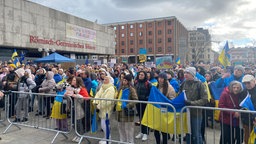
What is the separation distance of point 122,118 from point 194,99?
172 centimetres

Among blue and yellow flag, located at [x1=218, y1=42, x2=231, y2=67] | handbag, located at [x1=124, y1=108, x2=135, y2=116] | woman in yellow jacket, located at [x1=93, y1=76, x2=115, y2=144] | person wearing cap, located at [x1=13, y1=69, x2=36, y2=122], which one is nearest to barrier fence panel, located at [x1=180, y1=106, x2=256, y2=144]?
handbag, located at [x1=124, y1=108, x2=135, y2=116]

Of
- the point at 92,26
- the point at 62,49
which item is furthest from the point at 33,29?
the point at 92,26

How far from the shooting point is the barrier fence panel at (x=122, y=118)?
4473mm

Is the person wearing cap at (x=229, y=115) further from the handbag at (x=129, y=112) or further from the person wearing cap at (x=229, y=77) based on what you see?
the person wearing cap at (x=229, y=77)

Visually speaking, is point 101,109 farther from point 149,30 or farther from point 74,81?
point 149,30

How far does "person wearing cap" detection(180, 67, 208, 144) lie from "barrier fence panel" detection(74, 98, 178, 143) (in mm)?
396

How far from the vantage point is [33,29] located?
2980 cm

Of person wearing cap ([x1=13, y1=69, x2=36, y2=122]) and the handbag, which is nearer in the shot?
the handbag

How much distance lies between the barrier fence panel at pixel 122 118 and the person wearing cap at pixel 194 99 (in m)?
0.40

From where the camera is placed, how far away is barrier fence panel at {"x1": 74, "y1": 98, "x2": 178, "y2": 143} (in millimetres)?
4473

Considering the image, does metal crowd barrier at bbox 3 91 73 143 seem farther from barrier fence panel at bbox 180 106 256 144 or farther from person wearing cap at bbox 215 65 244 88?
person wearing cap at bbox 215 65 244 88

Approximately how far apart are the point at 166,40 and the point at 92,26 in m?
40.7

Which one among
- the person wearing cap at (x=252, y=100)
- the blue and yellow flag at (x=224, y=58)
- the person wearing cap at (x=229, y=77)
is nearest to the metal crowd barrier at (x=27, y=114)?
the person wearing cap at (x=252, y=100)

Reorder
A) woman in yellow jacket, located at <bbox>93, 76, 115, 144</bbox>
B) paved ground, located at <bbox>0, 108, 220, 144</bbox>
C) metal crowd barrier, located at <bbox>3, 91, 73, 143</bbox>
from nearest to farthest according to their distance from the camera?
woman in yellow jacket, located at <bbox>93, 76, 115, 144</bbox>
paved ground, located at <bbox>0, 108, 220, 144</bbox>
metal crowd barrier, located at <bbox>3, 91, 73, 143</bbox>
